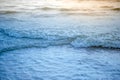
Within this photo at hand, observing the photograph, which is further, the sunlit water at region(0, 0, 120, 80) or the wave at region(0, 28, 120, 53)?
the wave at region(0, 28, 120, 53)

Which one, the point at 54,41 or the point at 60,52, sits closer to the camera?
the point at 60,52

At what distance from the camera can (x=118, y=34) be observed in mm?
2172

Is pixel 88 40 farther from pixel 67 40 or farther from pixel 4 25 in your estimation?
pixel 4 25

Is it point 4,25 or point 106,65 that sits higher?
point 4,25

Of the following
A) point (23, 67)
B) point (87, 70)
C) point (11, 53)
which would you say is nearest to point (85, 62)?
point (87, 70)

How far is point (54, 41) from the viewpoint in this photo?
2006mm

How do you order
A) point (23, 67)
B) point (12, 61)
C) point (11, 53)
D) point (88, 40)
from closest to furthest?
point (23, 67)
point (12, 61)
point (11, 53)
point (88, 40)

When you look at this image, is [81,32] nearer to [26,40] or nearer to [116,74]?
[26,40]

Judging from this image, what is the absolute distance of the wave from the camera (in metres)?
1.86

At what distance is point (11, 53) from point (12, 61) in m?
0.15

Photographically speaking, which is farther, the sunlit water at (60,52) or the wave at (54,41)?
the wave at (54,41)

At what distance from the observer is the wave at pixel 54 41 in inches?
73.1

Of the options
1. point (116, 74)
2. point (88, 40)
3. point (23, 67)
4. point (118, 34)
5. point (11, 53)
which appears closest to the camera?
point (116, 74)

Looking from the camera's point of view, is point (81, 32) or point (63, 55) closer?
point (63, 55)
